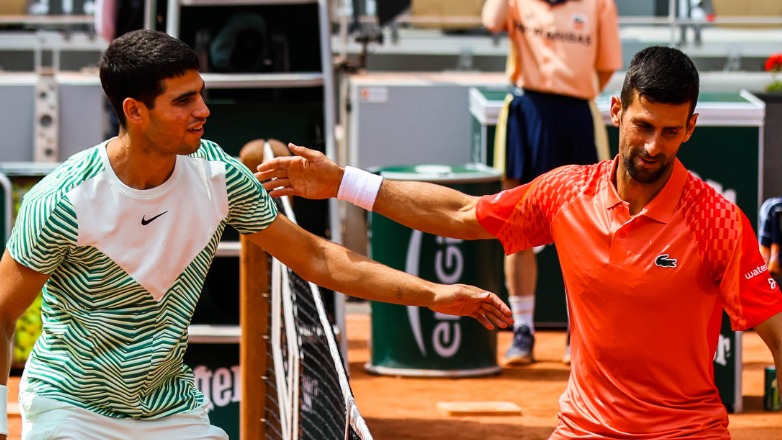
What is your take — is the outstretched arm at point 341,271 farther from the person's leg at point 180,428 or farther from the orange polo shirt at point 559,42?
the orange polo shirt at point 559,42

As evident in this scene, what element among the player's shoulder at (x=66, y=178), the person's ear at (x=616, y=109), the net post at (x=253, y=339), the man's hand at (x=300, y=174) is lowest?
the net post at (x=253, y=339)

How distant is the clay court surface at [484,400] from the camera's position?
7.40 m

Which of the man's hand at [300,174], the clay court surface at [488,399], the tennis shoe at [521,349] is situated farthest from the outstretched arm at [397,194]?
the tennis shoe at [521,349]

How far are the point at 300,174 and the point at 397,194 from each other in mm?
340

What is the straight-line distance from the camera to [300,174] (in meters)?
4.96

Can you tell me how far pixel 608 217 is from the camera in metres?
4.38

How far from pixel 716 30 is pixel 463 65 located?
10.5 ft

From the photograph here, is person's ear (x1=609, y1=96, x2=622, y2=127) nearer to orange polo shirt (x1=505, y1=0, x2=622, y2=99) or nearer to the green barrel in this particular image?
the green barrel

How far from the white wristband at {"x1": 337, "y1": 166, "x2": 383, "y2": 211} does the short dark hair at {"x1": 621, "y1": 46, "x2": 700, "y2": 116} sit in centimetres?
102

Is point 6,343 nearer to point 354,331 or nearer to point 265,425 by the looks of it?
point 265,425

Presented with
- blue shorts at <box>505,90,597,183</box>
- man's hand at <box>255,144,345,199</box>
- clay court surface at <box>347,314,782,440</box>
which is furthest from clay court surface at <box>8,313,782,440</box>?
man's hand at <box>255,144,345,199</box>

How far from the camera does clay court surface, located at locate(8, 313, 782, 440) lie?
24.3ft

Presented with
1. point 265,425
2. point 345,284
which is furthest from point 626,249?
point 265,425

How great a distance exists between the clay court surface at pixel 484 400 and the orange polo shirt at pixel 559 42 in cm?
175
